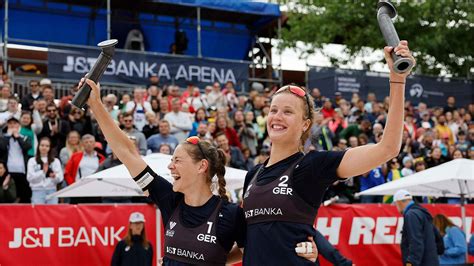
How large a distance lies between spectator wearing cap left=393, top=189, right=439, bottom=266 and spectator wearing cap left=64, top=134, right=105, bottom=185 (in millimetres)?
5497

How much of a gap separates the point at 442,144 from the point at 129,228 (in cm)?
1011

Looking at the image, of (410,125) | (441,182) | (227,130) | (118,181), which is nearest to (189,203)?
(118,181)

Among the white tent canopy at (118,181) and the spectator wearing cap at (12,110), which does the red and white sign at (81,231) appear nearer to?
the white tent canopy at (118,181)

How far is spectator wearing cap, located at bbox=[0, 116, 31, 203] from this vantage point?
11.6 m

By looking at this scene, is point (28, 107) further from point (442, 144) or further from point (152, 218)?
point (442, 144)

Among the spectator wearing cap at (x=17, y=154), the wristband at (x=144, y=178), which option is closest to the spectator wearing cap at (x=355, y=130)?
the spectator wearing cap at (x=17, y=154)

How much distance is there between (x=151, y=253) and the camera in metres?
9.91

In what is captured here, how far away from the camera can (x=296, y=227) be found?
3.57m

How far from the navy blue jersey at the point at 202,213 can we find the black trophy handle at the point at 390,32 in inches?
60.1

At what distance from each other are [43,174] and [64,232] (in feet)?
5.39

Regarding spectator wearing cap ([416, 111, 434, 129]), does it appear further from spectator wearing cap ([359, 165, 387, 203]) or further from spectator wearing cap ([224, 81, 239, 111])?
spectator wearing cap ([224, 81, 239, 111])

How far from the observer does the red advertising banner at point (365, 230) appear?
12.1 meters

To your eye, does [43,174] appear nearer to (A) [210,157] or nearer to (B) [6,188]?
(B) [6,188]

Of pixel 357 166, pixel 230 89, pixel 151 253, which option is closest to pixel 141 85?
pixel 230 89
